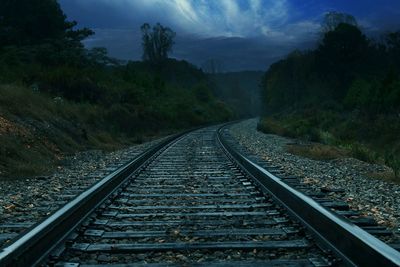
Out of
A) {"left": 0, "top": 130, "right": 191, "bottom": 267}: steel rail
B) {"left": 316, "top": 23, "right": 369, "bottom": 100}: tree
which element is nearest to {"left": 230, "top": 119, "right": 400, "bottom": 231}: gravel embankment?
{"left": 0, "top": 130, "right": 191, "bottom": 267}: steel rail

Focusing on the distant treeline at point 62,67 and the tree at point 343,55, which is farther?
the tree at point 343,55

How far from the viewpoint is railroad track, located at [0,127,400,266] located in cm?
405

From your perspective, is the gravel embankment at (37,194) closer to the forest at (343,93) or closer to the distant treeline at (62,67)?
the forest at (343,93)

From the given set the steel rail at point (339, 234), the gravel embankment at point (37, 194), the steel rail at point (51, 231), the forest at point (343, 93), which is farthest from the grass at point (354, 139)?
the steel rail at point (51, 231)

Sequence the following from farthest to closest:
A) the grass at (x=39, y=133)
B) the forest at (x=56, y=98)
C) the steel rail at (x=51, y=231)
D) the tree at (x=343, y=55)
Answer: the tree at (x=343, y=55) < the forest at (x=56, y=98) < the grass at (x=39, y=133) < the steel rail at (x=51, y=231)

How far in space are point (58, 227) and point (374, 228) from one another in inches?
117

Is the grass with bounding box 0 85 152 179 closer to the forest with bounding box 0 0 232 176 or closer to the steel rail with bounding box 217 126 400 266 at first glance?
the forest with bounding box 0 0 232 176

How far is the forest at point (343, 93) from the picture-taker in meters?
24.9

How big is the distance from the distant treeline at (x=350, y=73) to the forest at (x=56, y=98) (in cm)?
1507

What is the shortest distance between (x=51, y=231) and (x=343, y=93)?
56.5 metres

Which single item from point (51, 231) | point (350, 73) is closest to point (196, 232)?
point (51, 231)

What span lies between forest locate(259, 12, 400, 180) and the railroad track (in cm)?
481

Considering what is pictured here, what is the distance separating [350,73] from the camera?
56.9 meters

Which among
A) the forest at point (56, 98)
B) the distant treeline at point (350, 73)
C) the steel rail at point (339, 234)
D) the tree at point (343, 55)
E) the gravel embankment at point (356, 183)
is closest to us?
the steel rail at point (339, 234)
